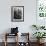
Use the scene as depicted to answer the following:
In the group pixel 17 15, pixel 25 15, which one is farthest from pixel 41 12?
pixel 17 15

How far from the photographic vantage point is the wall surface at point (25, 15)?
21.7ft

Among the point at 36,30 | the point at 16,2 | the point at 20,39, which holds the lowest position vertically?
the point at 20,39

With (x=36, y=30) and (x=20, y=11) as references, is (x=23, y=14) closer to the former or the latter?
(x=20, y=11)

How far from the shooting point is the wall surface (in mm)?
6605

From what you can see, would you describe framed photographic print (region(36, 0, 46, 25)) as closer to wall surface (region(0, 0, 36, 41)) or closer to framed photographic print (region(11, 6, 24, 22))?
wall surface (region(0, 0, 36, 41))

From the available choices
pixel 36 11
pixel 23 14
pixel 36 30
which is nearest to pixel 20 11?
pixel 23 14

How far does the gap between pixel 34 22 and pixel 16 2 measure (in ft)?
3.94

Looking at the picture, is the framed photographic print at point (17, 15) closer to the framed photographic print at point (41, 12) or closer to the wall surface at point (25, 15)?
the wall surface at point (25, 15)

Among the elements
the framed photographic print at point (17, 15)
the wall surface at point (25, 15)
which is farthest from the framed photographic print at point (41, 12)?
the framed photographic print at point (17, 15)

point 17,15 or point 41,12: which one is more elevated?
point 41,12

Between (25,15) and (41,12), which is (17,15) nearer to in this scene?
(25,15)

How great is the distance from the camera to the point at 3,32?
668cm

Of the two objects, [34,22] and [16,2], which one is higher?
[16,2]

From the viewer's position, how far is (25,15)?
6656 mm
